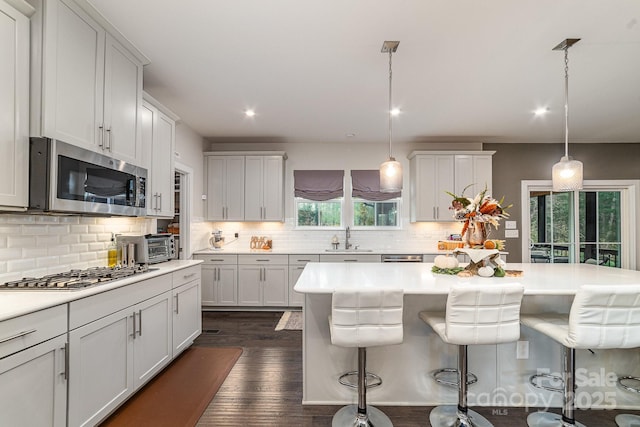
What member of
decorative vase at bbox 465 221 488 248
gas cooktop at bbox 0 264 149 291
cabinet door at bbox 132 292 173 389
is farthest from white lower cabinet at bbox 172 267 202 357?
decorative vase at bbox 465 221 488 248

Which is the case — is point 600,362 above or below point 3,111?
below

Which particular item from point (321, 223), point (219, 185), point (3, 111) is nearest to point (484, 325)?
point (3, 111)

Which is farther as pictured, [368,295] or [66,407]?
[368,295]

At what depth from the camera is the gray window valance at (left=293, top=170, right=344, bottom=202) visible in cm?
539

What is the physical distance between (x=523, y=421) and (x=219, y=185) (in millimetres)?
4580

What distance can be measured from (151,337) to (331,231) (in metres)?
3.35

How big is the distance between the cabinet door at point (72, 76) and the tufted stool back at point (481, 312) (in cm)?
251

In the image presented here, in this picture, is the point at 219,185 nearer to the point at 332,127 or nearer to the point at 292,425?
the point at 332,127

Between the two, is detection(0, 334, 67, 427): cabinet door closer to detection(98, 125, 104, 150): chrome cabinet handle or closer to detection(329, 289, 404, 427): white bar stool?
detection(98, 125, 104, 150): chrome cabinet handle

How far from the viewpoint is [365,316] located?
1.86 m

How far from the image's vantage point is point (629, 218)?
17.3 feet

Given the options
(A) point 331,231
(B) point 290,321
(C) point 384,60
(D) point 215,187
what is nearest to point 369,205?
(A) point 331,231

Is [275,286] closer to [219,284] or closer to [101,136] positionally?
[219,284]

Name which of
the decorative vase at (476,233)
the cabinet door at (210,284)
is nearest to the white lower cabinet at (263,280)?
the cabinet door at (210,284)
